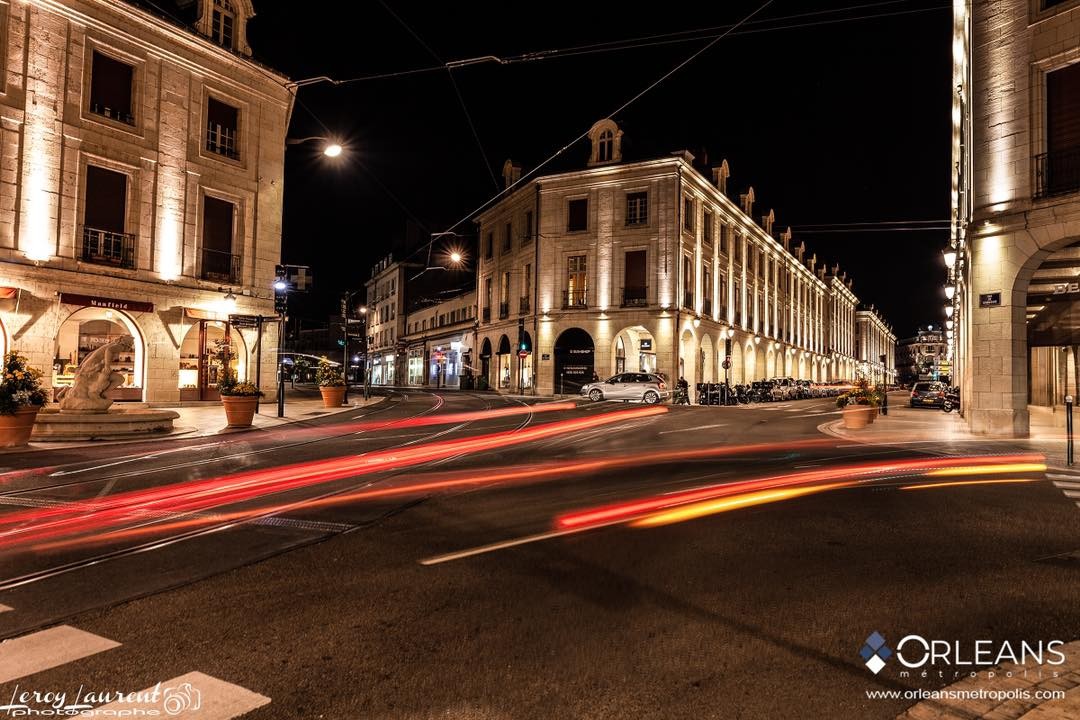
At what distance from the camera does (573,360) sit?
39.1 meters

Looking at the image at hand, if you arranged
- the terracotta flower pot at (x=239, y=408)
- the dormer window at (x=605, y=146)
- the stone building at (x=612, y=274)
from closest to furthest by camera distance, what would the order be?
the terracotta flower pot at (x=239, y=408) → the stone building at (x=612, y=274) → the dormer window at (x=605, y=146)

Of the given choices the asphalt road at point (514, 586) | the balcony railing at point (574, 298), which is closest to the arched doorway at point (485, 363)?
the balcony railing at point (574, 298)

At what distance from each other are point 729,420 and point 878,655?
58.2 ft

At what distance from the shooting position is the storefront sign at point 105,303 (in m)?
19.7

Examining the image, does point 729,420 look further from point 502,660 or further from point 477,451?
point 502,660

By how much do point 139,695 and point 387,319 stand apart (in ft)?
244

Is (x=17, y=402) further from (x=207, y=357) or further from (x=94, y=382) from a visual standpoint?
(x=207, y=357)

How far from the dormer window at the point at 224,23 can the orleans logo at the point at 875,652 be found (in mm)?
28791

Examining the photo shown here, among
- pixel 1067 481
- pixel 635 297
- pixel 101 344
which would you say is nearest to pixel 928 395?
pixel 635 297

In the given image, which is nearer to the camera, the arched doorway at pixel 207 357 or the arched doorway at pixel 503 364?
the arched doorway at pixel 207 357

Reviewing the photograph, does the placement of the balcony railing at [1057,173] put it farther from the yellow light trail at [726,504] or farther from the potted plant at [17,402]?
the potted plant at [17,402]

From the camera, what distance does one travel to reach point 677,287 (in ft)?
122

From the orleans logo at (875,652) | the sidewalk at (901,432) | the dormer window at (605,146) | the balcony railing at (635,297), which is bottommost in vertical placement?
the orleans logo at (875,652)

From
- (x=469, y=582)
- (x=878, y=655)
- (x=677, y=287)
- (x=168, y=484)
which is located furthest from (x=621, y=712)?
(x=677, y=287)
